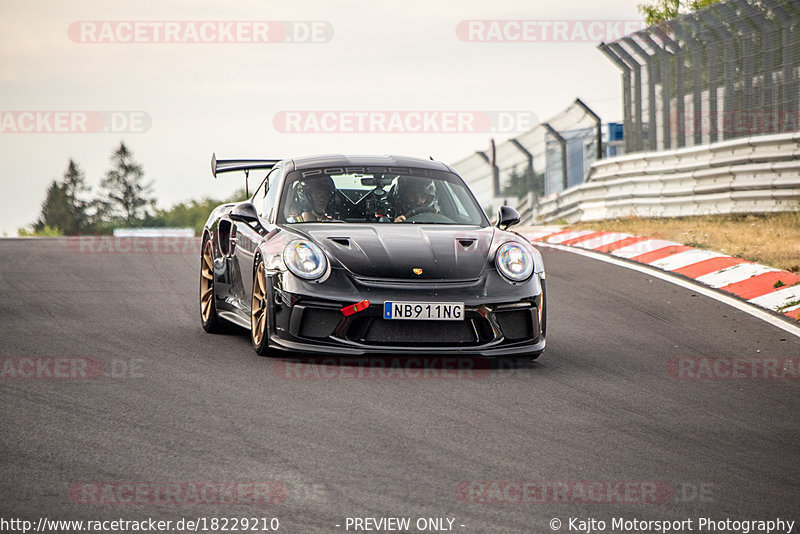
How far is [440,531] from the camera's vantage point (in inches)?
150

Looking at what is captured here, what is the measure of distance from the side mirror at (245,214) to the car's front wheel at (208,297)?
95 cm

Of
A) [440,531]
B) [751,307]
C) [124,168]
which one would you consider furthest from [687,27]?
[124,168]

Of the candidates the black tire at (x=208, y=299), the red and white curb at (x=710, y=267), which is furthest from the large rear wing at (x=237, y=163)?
the red and white curb at (x=710, y=267)

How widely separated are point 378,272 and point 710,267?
18.5 ft

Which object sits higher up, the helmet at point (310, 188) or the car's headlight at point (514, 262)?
the helmet at point (310, 188)

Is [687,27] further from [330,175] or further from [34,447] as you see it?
[34,447]

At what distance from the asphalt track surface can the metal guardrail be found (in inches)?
271

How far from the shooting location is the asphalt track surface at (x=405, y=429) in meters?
4.13

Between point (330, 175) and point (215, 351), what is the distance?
155 centimetres

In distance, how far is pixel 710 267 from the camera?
11625 mm

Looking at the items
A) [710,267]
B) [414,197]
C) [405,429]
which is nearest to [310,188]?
[414,197]
